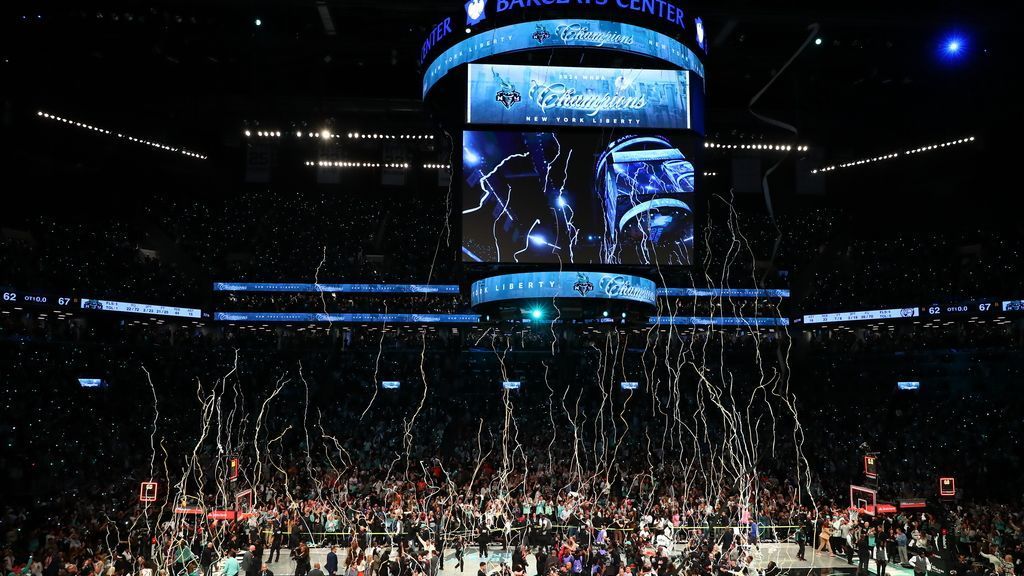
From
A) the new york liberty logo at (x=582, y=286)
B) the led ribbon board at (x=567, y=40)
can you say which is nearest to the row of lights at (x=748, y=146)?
the led ribbon board at (x=567, y=40)

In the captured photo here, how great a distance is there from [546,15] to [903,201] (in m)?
24.9

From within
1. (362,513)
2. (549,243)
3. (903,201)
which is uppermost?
(903,201)

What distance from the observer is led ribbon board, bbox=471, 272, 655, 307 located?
17516 millimetres

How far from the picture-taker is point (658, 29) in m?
16.9

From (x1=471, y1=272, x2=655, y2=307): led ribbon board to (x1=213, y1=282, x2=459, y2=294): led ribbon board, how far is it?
54.1 ft

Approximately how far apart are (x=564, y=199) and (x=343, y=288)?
19.2m

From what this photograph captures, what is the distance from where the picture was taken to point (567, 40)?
1619cm

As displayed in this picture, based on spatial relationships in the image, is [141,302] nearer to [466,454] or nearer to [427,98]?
[466,454]

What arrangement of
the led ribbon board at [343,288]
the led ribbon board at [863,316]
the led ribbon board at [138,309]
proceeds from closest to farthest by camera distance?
the led ribbon board at [138,309]
the led ribbon board at [863,316]
the led ribbon board at [343,288]

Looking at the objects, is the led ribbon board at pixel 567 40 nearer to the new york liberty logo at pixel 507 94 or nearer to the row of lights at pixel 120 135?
the new york liberty logo at pixel 507 94

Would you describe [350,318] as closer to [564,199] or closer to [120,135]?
[120,135]

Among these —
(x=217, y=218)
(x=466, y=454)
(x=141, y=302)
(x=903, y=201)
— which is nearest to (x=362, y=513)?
(x=466, y=454)

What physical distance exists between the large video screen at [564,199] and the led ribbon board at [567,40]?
5.91ft

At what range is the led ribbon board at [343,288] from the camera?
34.2m
